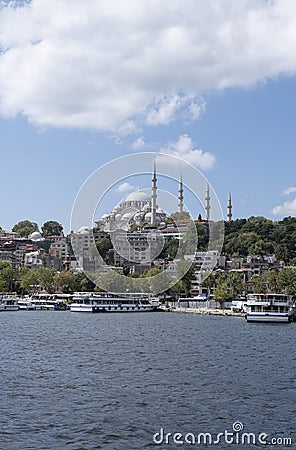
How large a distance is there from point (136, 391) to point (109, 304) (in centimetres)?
4989

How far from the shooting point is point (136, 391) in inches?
733

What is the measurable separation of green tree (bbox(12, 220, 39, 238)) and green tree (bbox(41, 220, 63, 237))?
2882mm

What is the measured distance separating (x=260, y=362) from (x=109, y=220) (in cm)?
10346

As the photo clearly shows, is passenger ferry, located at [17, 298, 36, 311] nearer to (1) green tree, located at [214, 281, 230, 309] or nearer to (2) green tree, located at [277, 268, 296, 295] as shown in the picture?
(1) green tree, located at [214, 281, 230, 309]

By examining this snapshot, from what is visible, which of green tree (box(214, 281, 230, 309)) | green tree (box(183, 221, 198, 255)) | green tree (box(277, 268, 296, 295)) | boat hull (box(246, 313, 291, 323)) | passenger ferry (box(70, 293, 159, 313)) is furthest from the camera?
green tree (box(183, 221, 198, 255))

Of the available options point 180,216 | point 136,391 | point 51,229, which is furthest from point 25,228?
point 136,391

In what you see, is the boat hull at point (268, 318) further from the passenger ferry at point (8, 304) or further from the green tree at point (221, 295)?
the passenger ferry at point (8, 304)

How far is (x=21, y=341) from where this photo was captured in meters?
33.1

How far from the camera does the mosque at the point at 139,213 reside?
122 meters

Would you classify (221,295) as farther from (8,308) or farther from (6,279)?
(6,279)

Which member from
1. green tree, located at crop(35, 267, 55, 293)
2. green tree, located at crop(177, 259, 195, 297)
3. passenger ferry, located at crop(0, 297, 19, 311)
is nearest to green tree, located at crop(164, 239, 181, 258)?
green tree, located at crop(177, 259, 195, 297)

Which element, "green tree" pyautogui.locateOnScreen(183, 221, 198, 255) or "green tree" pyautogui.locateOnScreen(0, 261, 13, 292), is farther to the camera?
"green tree" pyautogui.locateOnScreen(183, 221, 198, 255)

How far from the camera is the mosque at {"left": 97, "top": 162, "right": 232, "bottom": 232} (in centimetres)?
12244

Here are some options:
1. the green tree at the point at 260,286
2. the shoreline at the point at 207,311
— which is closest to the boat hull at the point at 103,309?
the shoreline at the point at 207,311
